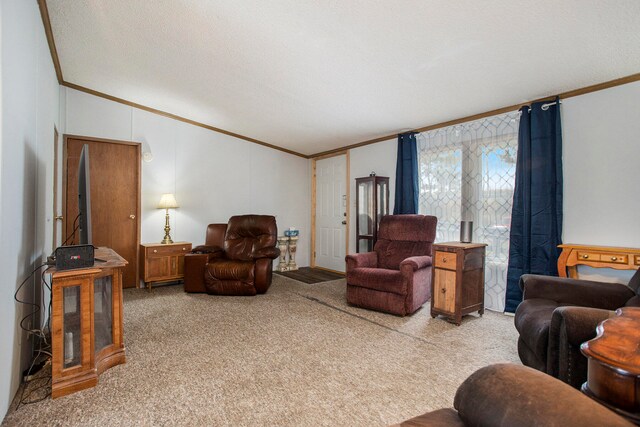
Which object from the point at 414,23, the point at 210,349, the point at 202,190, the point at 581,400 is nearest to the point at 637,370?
the point at 581,400

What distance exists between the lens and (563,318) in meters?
1.49

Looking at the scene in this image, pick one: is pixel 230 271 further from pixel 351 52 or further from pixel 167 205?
pixel 351 52

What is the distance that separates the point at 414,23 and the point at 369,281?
229cm

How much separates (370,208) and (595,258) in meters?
2.50

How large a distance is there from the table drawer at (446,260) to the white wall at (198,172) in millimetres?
3283

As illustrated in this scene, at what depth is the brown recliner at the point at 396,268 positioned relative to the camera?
121 inches

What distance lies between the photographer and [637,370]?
61 cm

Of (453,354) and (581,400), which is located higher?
(581,400)

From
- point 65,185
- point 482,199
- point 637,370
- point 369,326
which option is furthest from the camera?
point 65,185

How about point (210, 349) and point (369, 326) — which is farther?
point (369, 326)

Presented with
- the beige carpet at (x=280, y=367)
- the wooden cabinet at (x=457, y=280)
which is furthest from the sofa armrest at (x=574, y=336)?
the wooden cabinet at (x=457, y=280)

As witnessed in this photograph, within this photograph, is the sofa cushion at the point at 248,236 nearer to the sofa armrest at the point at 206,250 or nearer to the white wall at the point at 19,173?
the sofa armrest at the point at 206,250

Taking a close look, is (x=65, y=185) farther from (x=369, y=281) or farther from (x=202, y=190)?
(x=369, y=281)

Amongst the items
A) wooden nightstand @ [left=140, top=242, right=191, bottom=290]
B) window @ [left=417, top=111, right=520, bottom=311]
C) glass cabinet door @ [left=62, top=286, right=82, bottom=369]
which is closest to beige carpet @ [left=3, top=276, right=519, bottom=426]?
glass cabinet door @ [left=62, top=286, right=82, bottom=369]
